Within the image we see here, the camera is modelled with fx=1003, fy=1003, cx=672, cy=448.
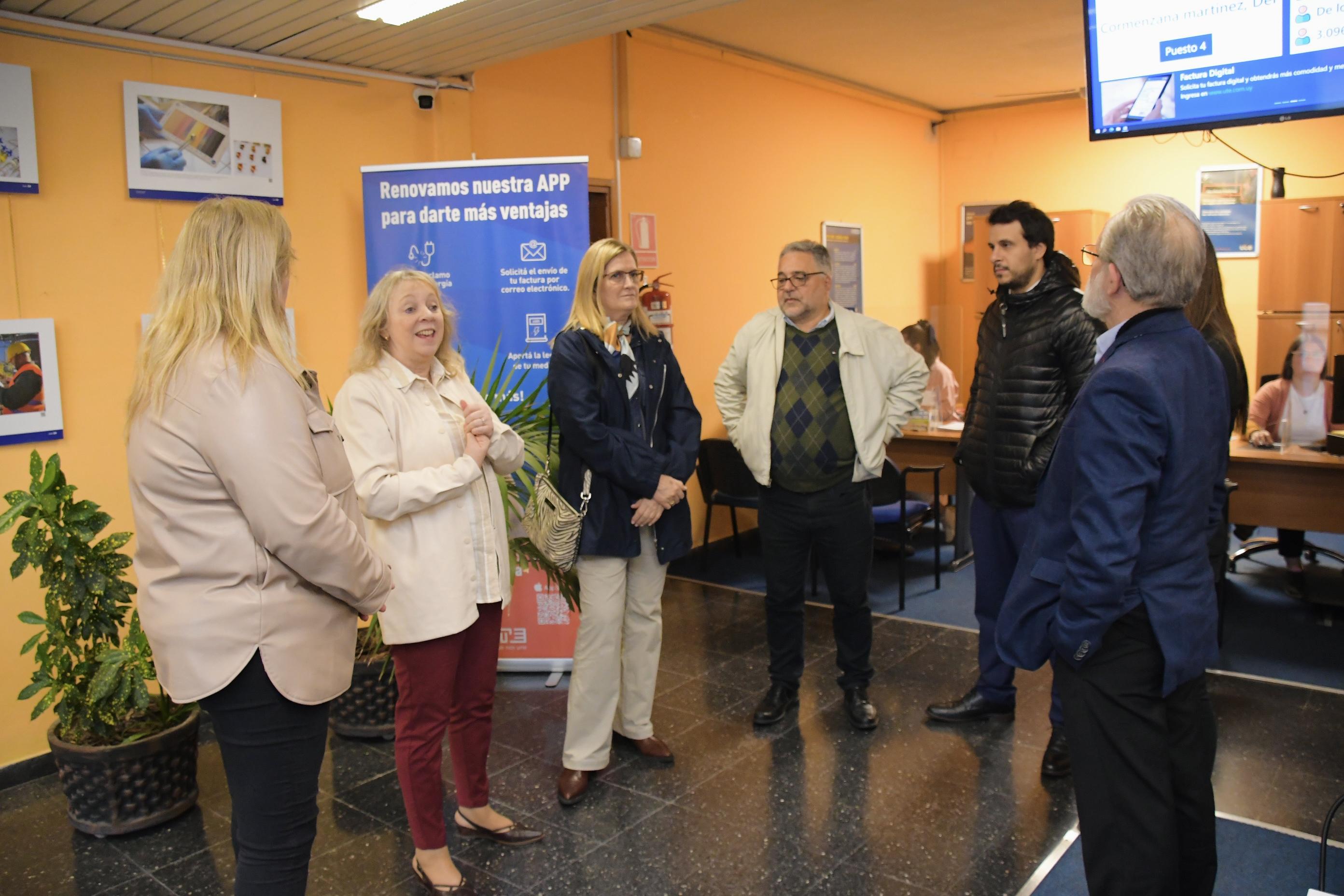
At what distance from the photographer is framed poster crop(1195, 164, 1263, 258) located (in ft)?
24.2

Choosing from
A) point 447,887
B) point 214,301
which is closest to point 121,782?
point 447,887

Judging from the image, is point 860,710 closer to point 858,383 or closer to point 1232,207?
point 858,383

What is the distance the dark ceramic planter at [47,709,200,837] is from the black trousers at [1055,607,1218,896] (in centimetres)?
256

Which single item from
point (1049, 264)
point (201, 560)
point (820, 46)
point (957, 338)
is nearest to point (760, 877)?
point (201, 560)

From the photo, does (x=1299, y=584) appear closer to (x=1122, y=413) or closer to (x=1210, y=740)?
(x=1210, y=740)

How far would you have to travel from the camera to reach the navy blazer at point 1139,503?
1800 millimetres

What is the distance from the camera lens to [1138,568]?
188 cm

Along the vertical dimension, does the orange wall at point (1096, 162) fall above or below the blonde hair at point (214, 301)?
above

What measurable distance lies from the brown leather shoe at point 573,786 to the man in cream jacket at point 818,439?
0.76 metres

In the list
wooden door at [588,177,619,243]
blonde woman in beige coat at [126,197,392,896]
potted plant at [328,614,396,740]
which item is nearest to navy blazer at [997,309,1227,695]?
blonde woman in beige coat at [126,197,392,896]

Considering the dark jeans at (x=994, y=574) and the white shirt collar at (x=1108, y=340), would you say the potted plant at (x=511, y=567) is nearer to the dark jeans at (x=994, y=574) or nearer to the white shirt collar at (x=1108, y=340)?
the dark jeans at (x=994, y=574)

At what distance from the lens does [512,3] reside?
3.46 m

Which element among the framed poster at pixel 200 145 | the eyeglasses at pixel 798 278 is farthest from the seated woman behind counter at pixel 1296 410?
the framed poster at pixel 200 145

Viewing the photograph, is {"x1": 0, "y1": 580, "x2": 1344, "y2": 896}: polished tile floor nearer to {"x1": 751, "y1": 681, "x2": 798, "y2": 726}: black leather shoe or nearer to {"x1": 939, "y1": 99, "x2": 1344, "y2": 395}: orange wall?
{"x1": 751, "y1": 681, "x2": 798, "y2": 726}: black leather shoe
